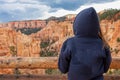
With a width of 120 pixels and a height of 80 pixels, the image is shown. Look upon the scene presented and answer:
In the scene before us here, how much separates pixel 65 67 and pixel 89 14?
556 mm

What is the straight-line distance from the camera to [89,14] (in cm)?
368

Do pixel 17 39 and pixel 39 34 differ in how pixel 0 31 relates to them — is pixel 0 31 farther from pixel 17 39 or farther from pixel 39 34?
pixel 39 34

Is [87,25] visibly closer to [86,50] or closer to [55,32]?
[86,50]

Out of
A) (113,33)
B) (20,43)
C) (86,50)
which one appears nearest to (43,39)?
(113,33)

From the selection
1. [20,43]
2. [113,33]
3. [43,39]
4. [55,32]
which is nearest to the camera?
[20,43]

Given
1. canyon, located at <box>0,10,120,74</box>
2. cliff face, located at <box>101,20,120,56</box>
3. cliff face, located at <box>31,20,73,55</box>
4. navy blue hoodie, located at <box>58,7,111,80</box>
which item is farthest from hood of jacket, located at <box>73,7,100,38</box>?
cliff face, located at <box>31,20,73,55</box>

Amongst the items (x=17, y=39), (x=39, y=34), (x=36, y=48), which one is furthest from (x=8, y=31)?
(x=39, y=34)

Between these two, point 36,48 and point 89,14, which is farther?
point 36,48

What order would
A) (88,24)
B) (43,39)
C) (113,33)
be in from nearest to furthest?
1. (88,24)
2. (113,33)
3. (43,39)

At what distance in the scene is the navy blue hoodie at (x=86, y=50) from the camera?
3678 mm

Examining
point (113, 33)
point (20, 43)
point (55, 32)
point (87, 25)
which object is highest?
point (87, 25)

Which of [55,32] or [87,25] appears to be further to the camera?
[55,32]

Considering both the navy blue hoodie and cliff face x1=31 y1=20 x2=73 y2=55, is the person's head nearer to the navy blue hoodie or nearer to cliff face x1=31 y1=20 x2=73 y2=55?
the navy blue hoodie

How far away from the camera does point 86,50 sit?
12.1 feet
